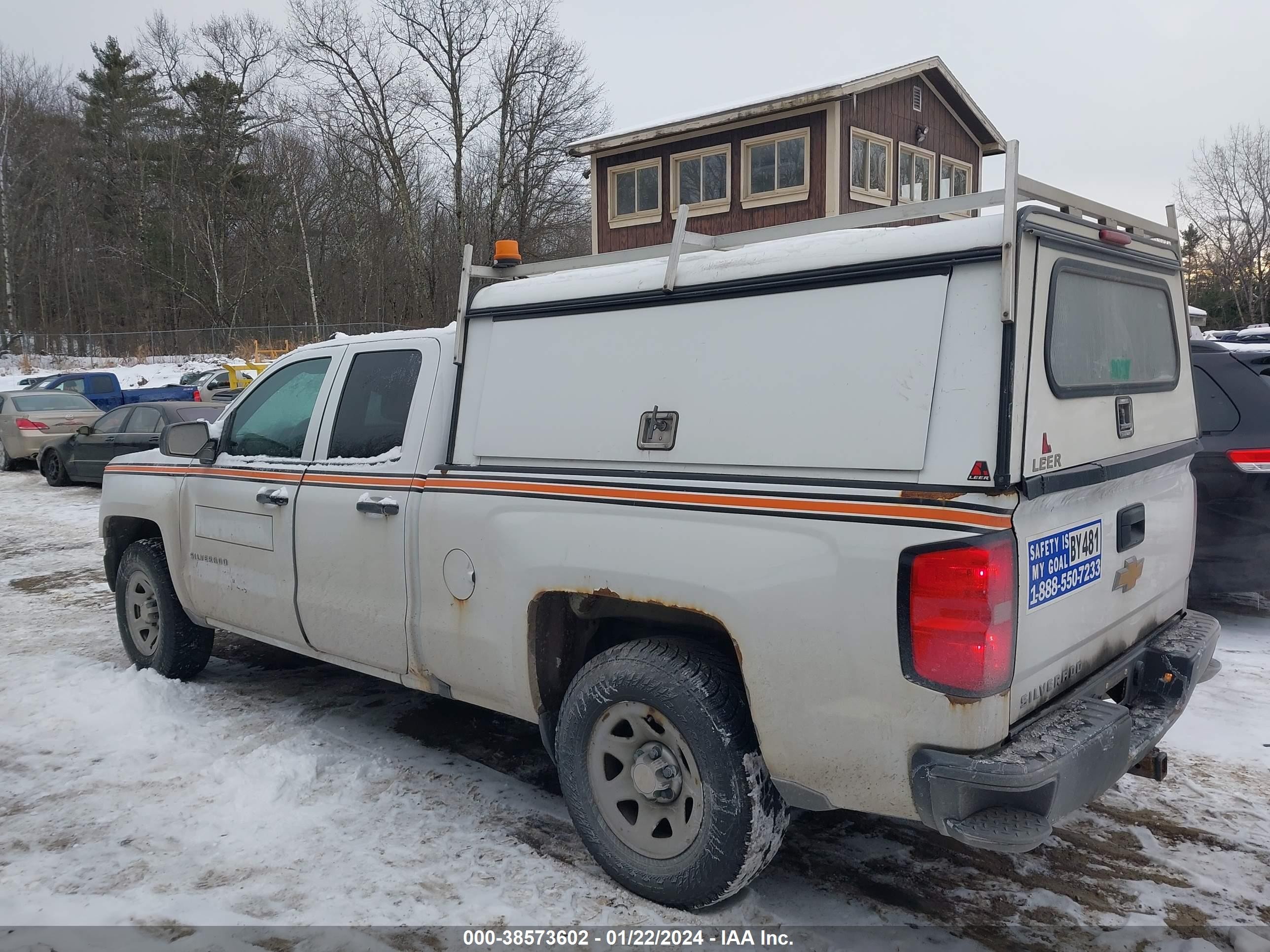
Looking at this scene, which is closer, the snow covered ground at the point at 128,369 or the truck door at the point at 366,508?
the truck door at the point at 366,508

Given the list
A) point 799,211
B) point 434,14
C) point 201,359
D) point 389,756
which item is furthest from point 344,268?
point 389,756

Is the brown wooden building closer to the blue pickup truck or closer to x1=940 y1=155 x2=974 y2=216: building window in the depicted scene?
x1=940 y1=155 x2=974 y2=216: building window

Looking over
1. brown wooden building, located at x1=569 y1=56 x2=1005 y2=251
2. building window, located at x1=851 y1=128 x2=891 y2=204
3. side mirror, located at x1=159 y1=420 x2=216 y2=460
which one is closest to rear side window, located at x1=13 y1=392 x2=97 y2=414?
brown wooden building, located at x1=569 y1=56 x2=1005 y2=251

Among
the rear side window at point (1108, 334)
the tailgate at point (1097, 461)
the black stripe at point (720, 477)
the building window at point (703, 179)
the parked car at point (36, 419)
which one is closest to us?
the black stripe at point (720, 477)

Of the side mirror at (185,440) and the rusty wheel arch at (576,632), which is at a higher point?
the side mirror at (185,440)

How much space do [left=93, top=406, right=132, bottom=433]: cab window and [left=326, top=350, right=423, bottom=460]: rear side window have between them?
497 inches

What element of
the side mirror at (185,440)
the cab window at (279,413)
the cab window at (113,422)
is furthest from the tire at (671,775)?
the cab window at (113,422)

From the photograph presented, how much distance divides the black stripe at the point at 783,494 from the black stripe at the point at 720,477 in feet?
0.09

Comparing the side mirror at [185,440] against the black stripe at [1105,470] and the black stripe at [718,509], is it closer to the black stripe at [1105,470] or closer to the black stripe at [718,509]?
the black stripe at [718,509]

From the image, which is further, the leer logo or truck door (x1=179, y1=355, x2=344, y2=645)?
truck door (x1=179, y1=355, x2=344, y2=645)

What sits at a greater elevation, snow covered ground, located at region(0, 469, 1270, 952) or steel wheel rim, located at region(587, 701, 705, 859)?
steel wheel rim, located at region(587, 701, 705, 859)

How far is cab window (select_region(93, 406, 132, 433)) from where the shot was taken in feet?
50.1

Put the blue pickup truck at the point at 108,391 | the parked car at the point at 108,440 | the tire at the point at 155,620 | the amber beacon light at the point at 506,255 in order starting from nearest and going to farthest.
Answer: the amber beacon light at the point at 506,255, the tire at the point at 155,620, the parked car at the point at 108,440, the blue pickup truck at the point at 108,391

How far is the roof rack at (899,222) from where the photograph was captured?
8.40ft
